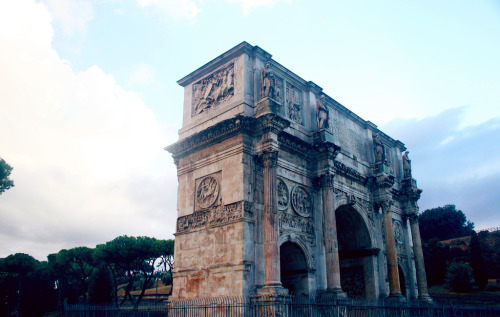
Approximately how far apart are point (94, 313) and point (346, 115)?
15.0 meters

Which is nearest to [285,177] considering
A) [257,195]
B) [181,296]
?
[257,195]

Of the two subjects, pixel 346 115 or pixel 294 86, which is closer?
pixel 294 86

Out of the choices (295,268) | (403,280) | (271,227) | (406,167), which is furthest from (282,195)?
(406,167)

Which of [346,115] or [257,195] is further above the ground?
[346,115]

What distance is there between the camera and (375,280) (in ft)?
65.4

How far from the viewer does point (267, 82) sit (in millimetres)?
16234

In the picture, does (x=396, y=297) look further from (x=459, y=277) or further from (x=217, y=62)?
(x=459, y=277)

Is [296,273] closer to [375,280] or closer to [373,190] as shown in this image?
[375,280]

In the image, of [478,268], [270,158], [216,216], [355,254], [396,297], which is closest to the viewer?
[270,158]

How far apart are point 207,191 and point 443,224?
59.6 metres

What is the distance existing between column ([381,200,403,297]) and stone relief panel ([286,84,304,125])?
6.99 metres

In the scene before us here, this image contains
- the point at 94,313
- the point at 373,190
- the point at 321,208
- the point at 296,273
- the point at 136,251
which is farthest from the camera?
the point at 136,251

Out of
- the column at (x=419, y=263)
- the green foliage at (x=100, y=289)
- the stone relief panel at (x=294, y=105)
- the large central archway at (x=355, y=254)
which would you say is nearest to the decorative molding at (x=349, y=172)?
the large central archway at (x=355, y=254)

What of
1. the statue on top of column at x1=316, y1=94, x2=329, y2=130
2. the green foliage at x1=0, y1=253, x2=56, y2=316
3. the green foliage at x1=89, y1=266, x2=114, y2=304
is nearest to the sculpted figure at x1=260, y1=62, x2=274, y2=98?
the statue on top of column at x1=316, y1=94, x2=329, y2=130
